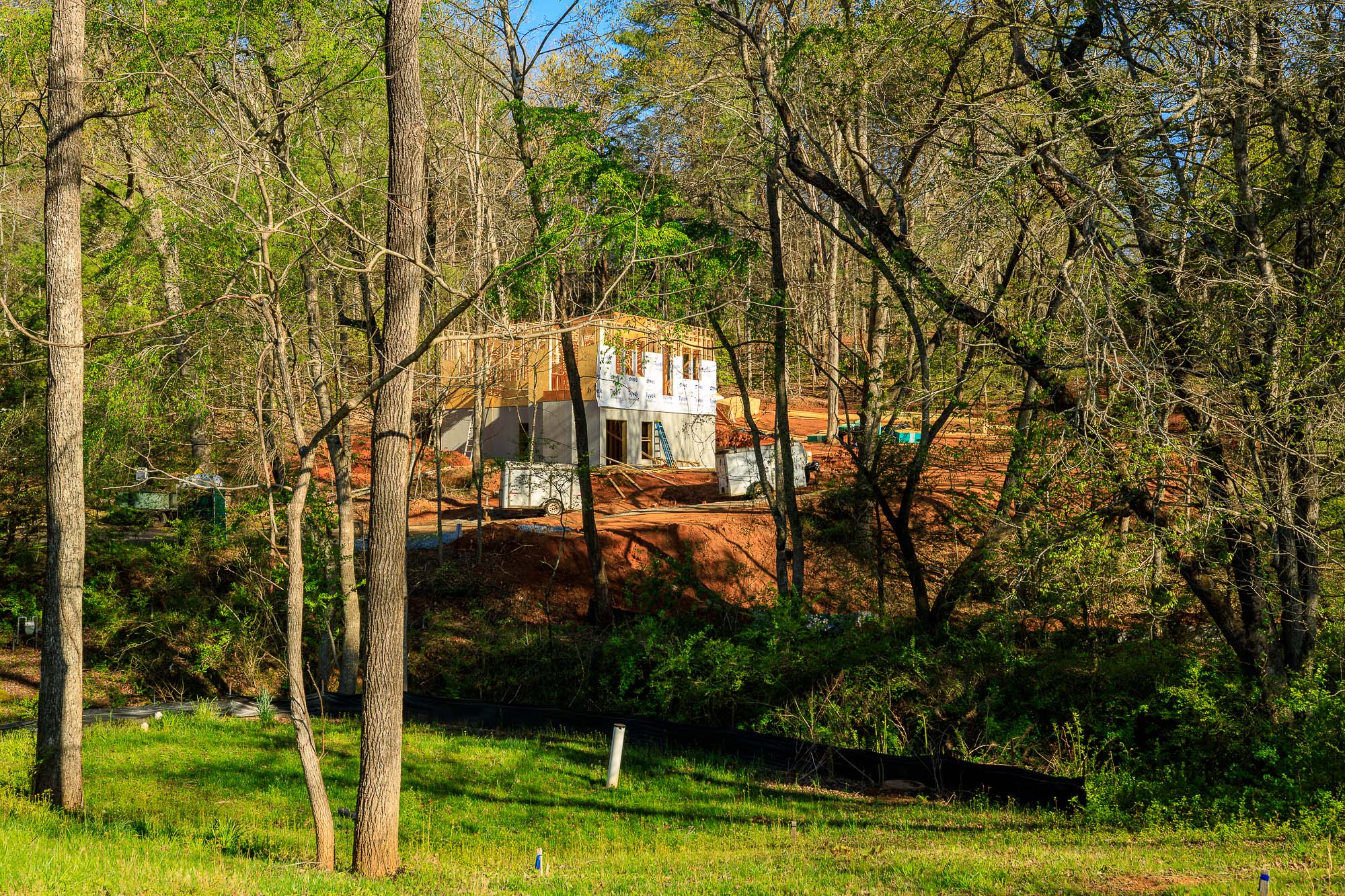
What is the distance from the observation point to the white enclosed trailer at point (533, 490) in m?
22.6

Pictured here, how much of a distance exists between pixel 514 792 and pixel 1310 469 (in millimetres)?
7924

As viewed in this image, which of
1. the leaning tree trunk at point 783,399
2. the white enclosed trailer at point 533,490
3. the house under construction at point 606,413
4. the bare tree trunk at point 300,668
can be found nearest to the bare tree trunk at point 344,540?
the leaning tree trunk at point 783,399

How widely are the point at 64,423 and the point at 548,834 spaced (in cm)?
561

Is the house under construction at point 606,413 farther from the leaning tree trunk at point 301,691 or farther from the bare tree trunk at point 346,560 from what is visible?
the leaning tree trunk at point 301,691

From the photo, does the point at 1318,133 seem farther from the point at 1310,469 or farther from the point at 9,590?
the point at 9,590

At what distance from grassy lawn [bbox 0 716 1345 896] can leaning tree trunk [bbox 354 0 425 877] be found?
1.74ft

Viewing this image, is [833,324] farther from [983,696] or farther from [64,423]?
[64,423]

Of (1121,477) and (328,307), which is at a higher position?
(328,307)

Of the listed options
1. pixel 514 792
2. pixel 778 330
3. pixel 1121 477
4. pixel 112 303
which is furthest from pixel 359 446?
pixel 1121 477

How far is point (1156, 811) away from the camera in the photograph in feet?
29.0

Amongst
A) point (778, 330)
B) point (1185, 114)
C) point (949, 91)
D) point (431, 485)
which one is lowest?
point (431, 485)

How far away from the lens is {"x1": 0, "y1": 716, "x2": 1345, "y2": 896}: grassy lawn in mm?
6020

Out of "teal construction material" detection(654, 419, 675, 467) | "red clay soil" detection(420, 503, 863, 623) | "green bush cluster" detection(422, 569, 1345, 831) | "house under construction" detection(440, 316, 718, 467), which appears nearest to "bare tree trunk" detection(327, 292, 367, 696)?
"green bush cluster" detection(422, 569, 1345, 831)

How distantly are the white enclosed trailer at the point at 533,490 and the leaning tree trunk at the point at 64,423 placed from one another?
13.8 meters
